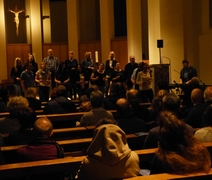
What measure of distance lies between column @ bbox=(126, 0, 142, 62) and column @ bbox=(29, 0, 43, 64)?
397 cm

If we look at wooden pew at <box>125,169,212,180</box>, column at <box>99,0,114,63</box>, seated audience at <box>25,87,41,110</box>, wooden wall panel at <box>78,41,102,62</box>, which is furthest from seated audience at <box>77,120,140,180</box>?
wooden wall panel at <box>78,41,102,62</box>

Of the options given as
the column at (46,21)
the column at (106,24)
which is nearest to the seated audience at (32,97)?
the column at (106,24)

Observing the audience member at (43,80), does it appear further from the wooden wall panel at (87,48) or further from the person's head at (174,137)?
the person's head at (174,137)

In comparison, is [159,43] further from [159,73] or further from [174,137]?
[174,137]

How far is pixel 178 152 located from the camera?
2861 mm

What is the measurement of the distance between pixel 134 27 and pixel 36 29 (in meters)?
4.32

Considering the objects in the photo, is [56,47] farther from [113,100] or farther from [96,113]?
[96,113]

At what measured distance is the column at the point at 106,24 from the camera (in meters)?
17.2

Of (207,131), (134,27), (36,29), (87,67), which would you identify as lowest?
(207,131)

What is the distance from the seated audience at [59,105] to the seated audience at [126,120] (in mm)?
2302

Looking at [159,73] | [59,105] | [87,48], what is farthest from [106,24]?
[59,105]

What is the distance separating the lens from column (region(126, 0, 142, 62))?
16203mm

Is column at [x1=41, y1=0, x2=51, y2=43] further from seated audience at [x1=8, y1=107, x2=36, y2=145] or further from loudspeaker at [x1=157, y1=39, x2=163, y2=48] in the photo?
seated audience at [x1=8, y1=107, x2=36, y2=145]

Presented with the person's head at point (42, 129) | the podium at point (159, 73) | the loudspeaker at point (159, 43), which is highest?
the loudspeaker at point (159, 43)
